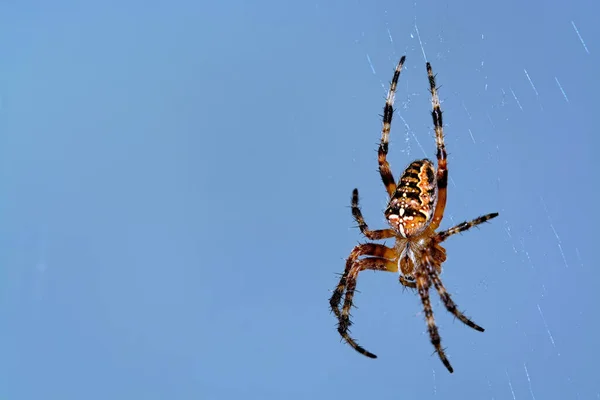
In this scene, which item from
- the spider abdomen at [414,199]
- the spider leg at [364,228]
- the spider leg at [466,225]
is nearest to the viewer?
the spider leg at [466,225]

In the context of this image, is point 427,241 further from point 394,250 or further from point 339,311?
point 339,311

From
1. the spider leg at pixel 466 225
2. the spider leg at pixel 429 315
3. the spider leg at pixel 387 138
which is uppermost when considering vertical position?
the spider leg at pixel 387 138

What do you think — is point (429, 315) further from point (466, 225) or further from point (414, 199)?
point (414, 199)

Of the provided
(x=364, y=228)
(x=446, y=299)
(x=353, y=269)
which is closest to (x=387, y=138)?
(x=364, y=228)

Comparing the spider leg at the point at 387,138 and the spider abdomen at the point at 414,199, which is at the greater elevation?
the spider leg at the point at 387,138

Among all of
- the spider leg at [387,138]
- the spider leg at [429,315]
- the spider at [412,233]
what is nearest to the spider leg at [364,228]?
the spider at [412,233]

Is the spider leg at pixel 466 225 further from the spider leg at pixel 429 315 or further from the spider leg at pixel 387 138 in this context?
the spider leg at pixel 387 138

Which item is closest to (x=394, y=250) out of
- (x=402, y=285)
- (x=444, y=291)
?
(x=402, y=285)

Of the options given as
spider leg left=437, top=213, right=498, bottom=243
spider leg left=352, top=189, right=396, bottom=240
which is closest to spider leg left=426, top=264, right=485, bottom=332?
spider leg left=437, top=213, right=498, bottom=243
